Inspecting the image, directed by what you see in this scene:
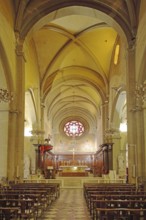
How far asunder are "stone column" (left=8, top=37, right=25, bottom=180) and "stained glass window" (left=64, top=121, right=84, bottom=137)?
99.1ft

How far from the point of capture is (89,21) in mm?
22781

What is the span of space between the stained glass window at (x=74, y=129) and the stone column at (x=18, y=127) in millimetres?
30195

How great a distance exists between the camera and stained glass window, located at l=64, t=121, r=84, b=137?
48250 millimetres

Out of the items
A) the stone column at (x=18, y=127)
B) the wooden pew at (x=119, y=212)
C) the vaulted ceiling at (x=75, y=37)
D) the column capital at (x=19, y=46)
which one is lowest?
the wooden pew at (x=119, y=212)

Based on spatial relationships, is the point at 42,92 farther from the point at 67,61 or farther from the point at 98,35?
the point at 98,35

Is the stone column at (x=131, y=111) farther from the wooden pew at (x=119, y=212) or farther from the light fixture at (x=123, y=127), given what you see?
the light fixture at (x=123, y=127)

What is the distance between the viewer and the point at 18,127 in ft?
58.5

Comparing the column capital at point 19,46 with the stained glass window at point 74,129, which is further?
the stained glass window at point 74,129

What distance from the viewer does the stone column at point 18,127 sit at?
674 inches

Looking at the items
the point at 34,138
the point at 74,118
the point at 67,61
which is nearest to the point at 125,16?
the point at 67,61

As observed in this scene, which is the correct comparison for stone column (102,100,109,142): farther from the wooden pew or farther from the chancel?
the wooden pew

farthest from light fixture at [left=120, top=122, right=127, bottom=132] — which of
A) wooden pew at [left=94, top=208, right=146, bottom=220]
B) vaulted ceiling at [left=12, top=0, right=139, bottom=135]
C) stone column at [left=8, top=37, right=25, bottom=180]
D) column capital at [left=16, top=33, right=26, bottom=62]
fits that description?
wooden pew at [left=94, top=208, right=146, bottom=220]

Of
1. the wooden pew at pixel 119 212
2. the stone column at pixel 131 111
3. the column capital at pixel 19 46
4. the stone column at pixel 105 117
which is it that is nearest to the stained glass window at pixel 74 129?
the stone column at pixel 105 117

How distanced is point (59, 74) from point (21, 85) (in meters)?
12.7
